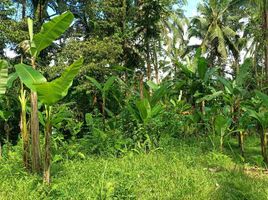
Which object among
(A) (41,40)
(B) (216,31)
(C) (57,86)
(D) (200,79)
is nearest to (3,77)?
(A) (41,40)

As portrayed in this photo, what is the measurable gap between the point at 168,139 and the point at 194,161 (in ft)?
4.09

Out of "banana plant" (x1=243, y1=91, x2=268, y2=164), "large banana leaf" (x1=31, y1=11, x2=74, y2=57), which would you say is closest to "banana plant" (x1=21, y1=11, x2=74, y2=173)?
"large banana leaf" (x1=31, y1=11, x2=74, y2=57)

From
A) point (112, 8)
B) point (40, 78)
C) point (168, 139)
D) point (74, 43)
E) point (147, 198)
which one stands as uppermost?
point (112, 8)

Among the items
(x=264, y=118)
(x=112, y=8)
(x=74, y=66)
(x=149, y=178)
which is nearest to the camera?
(x=74, y=66)

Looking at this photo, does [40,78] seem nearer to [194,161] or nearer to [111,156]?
[111,156]

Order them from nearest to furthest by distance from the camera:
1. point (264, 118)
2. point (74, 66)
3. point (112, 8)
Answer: point (74, 66), point (264, 118), point (112, 8)

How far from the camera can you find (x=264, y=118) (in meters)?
7.21

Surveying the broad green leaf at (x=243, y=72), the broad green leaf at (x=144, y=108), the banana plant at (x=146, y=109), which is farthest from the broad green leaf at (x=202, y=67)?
the broad green leaf at (x=144, y=108)

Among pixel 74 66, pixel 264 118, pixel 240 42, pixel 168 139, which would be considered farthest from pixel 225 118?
pixel 240 42

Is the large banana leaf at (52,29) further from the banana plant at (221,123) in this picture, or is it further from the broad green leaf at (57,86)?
the banana plant at (221,123)

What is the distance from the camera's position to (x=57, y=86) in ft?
16.8

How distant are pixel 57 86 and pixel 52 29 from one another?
3.33 feet

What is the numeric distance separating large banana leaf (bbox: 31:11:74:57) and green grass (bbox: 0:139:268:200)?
6.90 ft

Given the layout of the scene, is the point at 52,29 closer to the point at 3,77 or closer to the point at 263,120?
the point at 3,77
